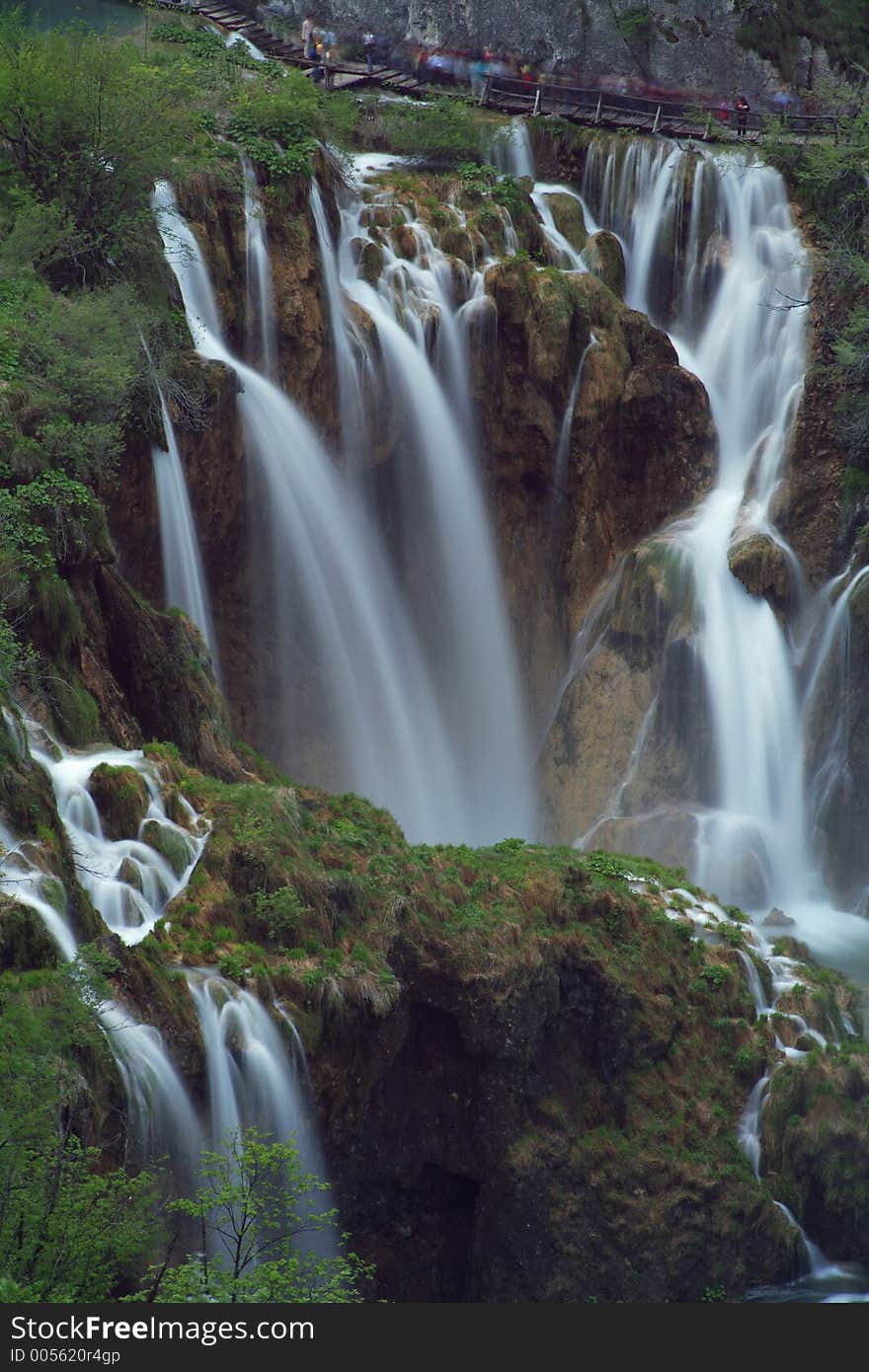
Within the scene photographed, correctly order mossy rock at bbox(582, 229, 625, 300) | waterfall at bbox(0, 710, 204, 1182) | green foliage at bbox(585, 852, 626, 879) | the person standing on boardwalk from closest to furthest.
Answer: waterfall at bbox(0, 710, 204, 1182) → green foliage at bbox(585, 852, 626, 879) → mossy rock at bbox(582, 229, 625, 300) → the person standing on boardwalk

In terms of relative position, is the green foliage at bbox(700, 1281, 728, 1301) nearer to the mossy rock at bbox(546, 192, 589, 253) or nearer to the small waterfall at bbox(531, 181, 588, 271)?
Answer: the small waterfall at bbox(531, 181, 588, 271)

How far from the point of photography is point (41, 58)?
23125 mm

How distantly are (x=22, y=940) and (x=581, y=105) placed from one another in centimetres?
2985

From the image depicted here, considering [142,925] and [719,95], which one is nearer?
[142,925]

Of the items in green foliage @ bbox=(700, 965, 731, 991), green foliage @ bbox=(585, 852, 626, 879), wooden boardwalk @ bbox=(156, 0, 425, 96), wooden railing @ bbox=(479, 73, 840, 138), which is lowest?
green foliage @ bbox=(700, 965, 731, 991)

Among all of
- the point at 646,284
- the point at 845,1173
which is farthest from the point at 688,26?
the point at 845,1173

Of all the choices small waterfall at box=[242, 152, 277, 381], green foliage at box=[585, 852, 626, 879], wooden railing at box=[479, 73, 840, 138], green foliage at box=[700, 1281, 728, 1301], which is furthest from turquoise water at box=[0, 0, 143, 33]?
green foliage at box=[700, 1281, 728, 1301]

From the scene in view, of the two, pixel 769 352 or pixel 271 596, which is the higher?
pixel 769 352

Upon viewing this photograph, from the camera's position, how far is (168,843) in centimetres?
1606

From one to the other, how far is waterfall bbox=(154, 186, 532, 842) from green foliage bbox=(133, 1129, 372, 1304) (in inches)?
464

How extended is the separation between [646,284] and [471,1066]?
20309 mm

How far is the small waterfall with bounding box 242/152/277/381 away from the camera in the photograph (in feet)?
86.0

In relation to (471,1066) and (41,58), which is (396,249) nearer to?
(41,58)

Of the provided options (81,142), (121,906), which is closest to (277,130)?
(81,142)
